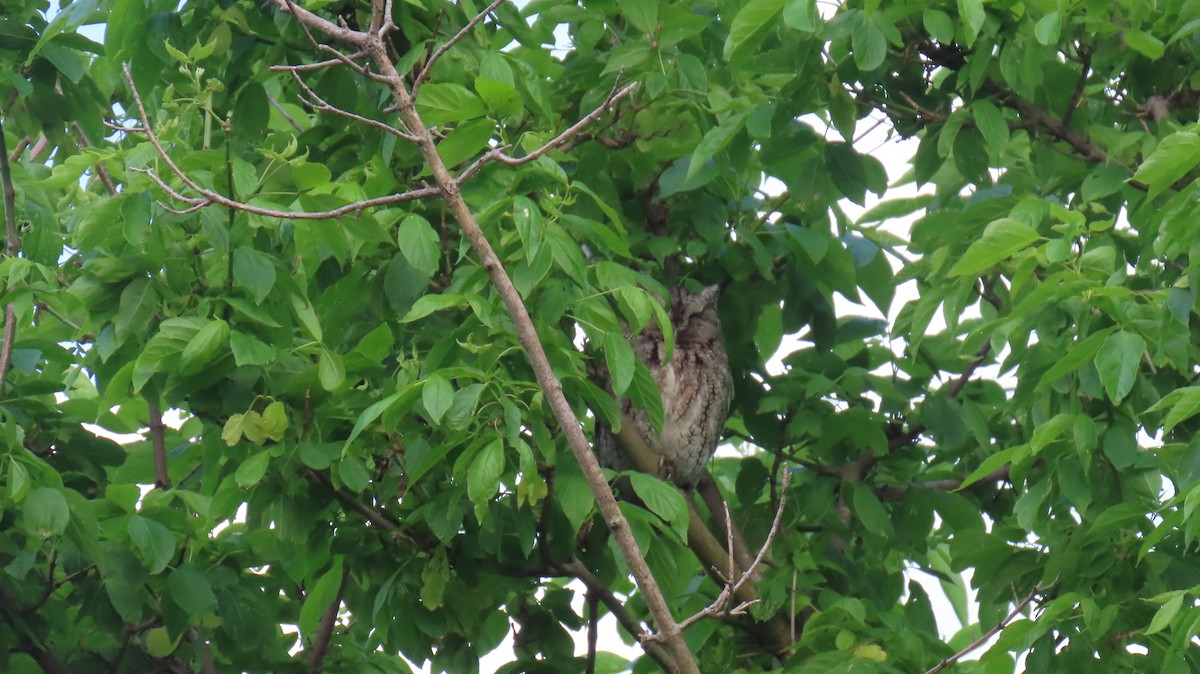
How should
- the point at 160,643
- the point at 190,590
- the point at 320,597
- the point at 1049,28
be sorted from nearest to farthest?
1. the point at 1049,28
2. the point at 190,590
3. the point at 160,643
4. the point at 320,597

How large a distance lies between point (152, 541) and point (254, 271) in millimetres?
888

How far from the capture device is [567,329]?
151 inches

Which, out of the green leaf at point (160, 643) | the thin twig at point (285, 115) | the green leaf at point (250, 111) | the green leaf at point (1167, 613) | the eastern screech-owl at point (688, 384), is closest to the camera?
the green leaf at point (1167, 613)

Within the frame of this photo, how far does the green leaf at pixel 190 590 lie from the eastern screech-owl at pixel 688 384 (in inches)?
69.1

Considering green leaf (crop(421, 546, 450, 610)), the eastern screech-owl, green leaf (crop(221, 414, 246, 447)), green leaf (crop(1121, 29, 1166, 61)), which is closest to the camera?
green leaf (crop(221, 414, 246, 447))

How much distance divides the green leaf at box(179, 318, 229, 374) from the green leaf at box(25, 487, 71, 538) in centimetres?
51

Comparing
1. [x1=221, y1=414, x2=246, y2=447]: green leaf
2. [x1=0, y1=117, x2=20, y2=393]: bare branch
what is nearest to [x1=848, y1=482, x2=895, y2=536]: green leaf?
[x1=221, y1=414, x2=246, y2=447]: green leaf

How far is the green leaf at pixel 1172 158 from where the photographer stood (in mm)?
2908

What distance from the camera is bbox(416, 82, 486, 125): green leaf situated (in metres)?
3.15

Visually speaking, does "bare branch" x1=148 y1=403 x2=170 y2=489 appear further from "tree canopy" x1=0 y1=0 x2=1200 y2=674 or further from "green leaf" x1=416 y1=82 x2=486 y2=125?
"green leaf" x1=416 y1=82 x2=486 y2=125

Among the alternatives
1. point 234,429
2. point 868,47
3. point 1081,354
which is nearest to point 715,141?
point 868,47

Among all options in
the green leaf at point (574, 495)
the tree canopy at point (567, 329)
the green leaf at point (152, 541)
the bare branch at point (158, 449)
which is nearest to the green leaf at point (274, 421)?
the tree canopy at point (567, 329)

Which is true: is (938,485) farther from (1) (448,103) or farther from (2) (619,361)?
(1) (448,103)

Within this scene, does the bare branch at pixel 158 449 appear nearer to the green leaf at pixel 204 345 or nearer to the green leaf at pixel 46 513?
the green leaf at pixel 46 513
